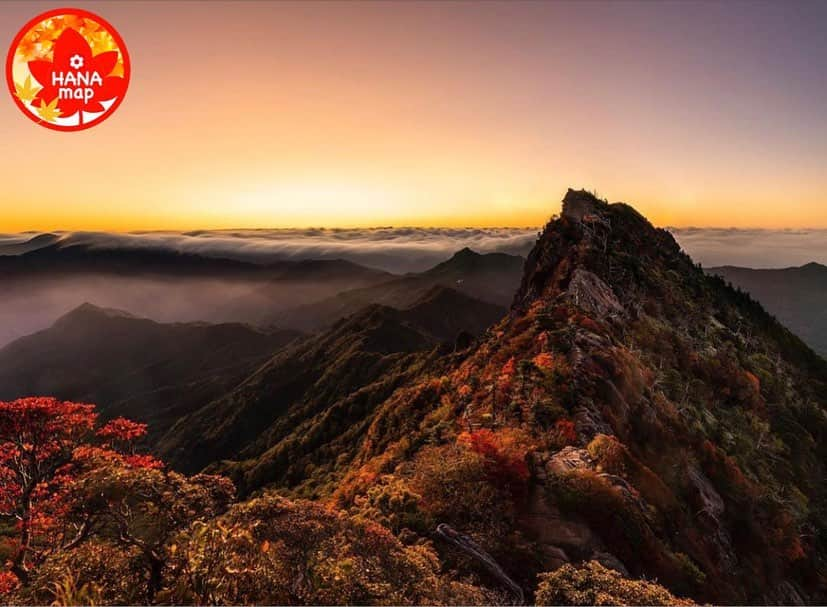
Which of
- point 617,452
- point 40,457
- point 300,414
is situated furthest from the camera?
point 300,414

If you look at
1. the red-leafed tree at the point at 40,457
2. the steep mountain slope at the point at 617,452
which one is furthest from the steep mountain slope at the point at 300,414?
the red-leafed tree at the point at 40,457

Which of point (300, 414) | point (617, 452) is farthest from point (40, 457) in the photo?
point (300, 414)

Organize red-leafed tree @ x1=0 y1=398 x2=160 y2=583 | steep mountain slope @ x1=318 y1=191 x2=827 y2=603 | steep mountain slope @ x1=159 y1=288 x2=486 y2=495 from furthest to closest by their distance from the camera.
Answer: steep mountain slope @ x1=159 y1=288 x2=486 y2=495 < steep mountain slope @ x1=318 y1=191 x2=827 y2=603 < red-leafed tree @ x1=0 y1=398 x2=160 y2=583

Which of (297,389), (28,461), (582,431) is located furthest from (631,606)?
(297,389)

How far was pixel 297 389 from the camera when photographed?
165 metres

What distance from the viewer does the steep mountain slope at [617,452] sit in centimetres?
1767

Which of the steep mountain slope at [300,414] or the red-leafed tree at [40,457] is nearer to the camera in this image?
the red-leafed tree at [40,457]

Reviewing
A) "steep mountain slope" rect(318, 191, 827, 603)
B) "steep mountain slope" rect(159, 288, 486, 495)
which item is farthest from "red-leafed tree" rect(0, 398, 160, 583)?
"steep mountain slope" rect(159, 288, 486, 495)

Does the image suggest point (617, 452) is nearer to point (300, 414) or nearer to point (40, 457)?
point (40, 457)

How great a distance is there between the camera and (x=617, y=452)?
21500 millimetres

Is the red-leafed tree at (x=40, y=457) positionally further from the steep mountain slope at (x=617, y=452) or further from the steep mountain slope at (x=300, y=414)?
the steep mountain slope at (x=300, y=414)

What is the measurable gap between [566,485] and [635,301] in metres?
45.7

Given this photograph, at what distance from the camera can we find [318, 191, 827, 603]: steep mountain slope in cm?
1767

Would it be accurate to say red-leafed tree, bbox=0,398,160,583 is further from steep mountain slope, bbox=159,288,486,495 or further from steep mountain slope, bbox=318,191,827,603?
steep mountain slope, bbox=159,288,486,495
